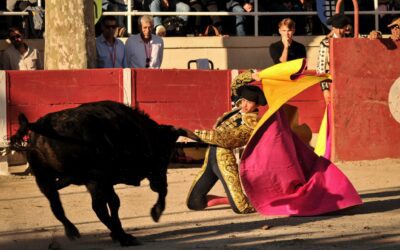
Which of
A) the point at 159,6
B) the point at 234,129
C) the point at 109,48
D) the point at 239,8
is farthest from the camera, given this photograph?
the point at 239,8

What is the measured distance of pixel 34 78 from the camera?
1407cm

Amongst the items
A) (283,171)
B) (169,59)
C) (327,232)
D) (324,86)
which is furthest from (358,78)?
(327,232)

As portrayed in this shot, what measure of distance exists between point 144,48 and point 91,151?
19.8ft

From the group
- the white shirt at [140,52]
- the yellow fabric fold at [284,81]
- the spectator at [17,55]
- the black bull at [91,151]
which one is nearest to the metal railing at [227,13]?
the spectator at [17,55]

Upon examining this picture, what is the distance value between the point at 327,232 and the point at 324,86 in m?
5.18

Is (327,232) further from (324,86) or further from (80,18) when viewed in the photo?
(80,18)

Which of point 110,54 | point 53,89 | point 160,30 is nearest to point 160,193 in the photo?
point 53,89

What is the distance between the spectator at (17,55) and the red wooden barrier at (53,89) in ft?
2.25

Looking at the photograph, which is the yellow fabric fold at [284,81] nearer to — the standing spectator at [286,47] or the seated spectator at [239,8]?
the standing spectator at [286,47]

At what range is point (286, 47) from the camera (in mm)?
14758

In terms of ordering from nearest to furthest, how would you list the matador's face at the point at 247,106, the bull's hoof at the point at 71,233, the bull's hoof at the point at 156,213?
the bull's hoof at the point at 71,233
the bull's hoof at the point at 156,213
the matador's face at the point at 247,106

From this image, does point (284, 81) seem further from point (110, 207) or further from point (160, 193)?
point (110, 207)

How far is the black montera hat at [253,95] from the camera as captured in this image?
10555 mm

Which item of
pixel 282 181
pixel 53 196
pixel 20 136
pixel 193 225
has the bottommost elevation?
pixel 193 225
